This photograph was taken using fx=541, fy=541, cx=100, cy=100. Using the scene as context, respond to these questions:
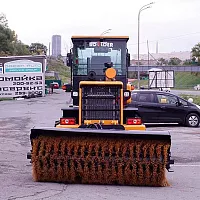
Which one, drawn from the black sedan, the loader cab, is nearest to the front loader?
the loader cab

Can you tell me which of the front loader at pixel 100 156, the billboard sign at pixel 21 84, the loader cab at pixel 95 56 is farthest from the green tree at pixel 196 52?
the front loader at pixel 100 156

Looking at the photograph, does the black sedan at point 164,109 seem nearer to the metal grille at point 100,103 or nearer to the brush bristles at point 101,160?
the metal grille at point 100,103

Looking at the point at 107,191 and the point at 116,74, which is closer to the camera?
the point at 107,191

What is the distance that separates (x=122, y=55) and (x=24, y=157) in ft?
12.1

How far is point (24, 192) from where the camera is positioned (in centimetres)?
884

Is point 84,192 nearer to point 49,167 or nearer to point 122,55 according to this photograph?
point 49,167

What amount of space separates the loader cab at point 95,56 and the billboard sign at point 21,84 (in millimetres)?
40951

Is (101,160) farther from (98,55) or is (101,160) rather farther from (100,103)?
(98,55)

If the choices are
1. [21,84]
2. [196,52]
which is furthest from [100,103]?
[196,52]

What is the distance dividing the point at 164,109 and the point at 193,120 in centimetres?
139

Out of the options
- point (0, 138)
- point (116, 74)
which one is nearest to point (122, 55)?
point (116, 74)

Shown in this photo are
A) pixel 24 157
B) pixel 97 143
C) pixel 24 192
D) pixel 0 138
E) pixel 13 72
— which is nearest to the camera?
pixel 24 192

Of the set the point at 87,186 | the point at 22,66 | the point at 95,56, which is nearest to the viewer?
the point at 87,186

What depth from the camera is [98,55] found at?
Result: 40.4 feet
